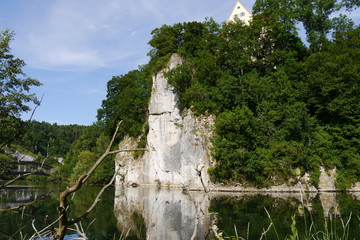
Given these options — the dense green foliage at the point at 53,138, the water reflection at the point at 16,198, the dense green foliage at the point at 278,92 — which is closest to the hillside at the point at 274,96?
the dense green foliage at the point at 278,92

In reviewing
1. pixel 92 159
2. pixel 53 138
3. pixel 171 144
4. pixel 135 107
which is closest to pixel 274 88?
pixel 171 144

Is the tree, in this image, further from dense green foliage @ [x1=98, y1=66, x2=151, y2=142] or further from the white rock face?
dense green foliage @ [x1=98, y1=66, x2=151, y2=142]

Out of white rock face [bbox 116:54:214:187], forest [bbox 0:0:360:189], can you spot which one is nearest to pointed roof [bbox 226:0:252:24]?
forest [bbox 0:0:360:189]

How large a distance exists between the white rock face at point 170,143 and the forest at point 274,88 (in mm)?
1656

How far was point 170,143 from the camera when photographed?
4019cm

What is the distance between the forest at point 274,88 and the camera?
96.6ft

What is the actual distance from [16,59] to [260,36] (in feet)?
97.9

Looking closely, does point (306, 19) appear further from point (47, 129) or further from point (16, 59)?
point (47, 129)

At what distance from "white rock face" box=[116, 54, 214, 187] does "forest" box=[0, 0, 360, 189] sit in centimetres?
→ 166

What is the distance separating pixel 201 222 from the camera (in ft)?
42.6

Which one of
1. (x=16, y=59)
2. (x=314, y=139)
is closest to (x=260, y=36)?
(x=314, y=139)

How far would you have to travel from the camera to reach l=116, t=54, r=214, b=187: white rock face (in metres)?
35.6

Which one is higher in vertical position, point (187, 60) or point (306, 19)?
point (306, 19)

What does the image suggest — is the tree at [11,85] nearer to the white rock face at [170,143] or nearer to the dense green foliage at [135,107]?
the white rock face at [170,143]
